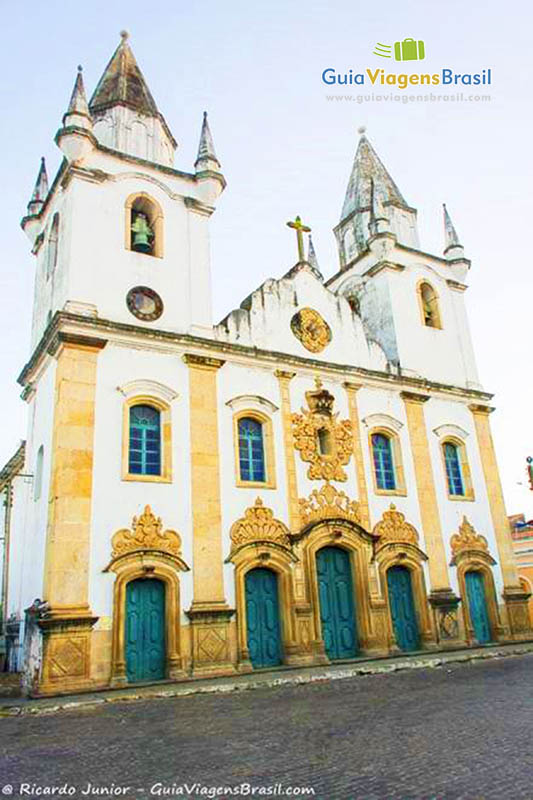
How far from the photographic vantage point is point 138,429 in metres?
14.6

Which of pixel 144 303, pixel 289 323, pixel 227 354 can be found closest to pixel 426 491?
pixel 289 323

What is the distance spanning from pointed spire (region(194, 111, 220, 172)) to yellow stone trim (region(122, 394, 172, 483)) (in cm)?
764

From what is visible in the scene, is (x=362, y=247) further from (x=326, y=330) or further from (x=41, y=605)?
(x=41, y=605)

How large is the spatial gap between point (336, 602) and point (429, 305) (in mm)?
11472

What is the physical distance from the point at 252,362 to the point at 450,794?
12.7 metres

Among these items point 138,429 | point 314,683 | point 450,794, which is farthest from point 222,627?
point 450,794

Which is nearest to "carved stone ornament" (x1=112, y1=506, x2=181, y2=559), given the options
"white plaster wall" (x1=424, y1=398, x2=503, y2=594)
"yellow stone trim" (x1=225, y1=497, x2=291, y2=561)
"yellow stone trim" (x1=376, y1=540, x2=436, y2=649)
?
"yellow stone trim" (x1=225, y1=497, x2=291, y2=561)

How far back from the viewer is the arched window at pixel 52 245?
1744 centimetres

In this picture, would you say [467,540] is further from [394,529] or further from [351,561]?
[351,561]

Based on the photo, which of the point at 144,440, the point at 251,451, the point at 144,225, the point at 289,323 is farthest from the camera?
the point at 289,323

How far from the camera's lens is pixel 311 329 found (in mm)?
18578

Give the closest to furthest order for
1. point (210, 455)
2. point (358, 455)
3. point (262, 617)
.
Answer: point (262, 617), point (210, 455), point (358, 455)

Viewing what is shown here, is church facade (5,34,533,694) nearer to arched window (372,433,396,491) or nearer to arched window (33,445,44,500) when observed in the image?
arched window (372,433,396,491)

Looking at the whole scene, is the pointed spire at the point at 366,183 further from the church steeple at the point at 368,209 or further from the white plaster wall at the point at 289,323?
the white plaster wall at the point at 289,323
